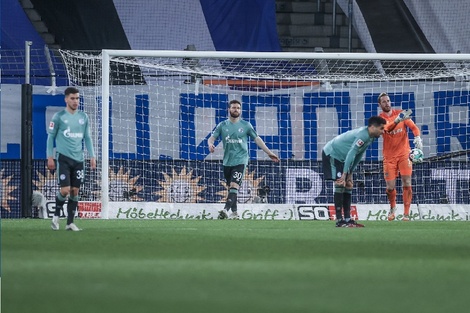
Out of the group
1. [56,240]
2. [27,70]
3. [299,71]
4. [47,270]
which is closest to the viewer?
[47,270]

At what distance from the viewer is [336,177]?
14.5m

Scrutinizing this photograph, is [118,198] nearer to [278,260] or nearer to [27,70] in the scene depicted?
[27,70]

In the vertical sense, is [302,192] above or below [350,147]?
below

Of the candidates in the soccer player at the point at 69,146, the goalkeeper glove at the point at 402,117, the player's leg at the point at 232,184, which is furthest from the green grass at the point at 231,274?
the player's leg at the point at 232,184

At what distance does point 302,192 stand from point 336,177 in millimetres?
3835

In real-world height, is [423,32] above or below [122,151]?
above

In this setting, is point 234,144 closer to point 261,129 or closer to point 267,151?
point 267,151

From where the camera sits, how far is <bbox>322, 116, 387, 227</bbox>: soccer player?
13.5 m

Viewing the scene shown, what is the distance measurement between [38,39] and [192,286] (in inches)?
618

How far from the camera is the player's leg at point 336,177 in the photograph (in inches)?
559

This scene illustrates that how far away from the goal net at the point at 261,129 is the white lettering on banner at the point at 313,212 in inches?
14.8

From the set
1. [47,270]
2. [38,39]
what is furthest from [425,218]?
[47,270]

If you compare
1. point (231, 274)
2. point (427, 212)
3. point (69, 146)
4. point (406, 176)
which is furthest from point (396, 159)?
point (231, 274)

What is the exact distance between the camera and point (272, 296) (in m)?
5.47
